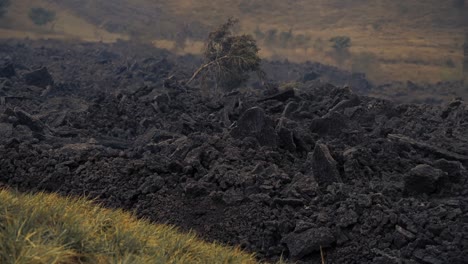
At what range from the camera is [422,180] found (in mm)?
10688

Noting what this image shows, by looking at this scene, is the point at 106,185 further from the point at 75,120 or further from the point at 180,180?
the point at 75,120

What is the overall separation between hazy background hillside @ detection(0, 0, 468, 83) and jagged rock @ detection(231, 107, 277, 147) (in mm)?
56790

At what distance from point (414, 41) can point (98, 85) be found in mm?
78409

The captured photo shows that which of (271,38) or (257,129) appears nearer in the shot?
(257,129)

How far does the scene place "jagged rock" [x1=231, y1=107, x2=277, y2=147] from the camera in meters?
13.9

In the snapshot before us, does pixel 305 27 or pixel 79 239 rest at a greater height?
pixel 79 239

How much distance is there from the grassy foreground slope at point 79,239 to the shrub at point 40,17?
86.4 metres

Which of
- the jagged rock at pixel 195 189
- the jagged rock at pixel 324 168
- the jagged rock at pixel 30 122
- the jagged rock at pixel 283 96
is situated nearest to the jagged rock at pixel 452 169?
the jagged rock at pixel 324 168

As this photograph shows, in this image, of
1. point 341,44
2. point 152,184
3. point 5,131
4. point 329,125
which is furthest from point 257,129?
point 341,44

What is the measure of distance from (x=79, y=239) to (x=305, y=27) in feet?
406

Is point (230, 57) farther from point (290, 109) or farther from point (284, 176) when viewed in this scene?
point (284, 176)

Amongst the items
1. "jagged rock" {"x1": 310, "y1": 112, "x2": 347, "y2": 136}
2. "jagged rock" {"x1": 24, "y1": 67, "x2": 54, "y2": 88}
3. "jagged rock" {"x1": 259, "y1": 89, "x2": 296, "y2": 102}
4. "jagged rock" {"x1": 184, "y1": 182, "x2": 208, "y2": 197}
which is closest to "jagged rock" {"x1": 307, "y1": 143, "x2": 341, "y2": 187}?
"jagged rock" {"x1": 184, "y1": 182, "x2": 208, "y2": 197}

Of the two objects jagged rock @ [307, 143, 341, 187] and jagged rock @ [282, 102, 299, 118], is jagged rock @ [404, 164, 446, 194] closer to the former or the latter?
jagged rock @ [307, 143, 341, 187]

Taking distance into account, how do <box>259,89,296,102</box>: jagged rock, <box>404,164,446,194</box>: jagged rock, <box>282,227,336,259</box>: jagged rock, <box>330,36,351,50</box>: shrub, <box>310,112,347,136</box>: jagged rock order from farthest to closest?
<box>330,36,351,50</box>: shrub → <box>259,89,296,102</box>: jagged rock → <box>310,112,347,136</box>: jagged rock → <box>404,164,446,194</box>: jagged rock → <box>282,227,336,259</box>: jagged rock
